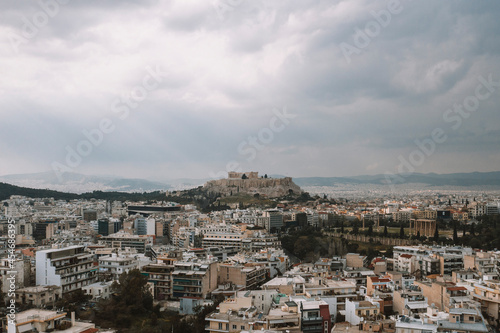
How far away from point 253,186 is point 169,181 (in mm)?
98275

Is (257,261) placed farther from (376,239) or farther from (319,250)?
(376,239)

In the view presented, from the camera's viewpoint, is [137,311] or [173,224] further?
[173,224]

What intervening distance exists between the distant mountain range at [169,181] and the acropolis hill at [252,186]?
27.7m

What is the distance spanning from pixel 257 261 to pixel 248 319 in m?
10.1

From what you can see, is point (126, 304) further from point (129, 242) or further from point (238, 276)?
point (129, 242)

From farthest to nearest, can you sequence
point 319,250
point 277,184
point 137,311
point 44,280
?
point 277,184, point 319,250, point 44,280, point 137,311

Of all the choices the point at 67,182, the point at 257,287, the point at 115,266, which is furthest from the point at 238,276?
the point at 67,182

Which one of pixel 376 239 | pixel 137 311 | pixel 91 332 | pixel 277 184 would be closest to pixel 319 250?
pixel 376 239

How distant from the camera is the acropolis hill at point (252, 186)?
257 ft

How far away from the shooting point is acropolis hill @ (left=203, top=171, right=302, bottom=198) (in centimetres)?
7834

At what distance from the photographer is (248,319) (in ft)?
43.0

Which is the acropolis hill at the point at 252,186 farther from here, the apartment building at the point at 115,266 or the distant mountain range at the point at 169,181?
the apartment building at the point at 115,266

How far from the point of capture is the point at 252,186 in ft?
269

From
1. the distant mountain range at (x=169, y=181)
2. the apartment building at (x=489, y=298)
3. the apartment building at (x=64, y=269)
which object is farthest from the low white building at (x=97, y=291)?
the distant mountain range at (x=169, y=181)
